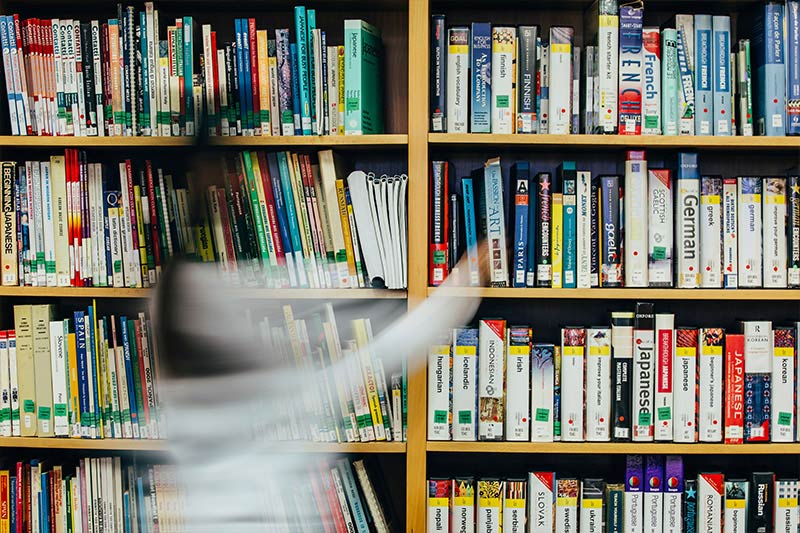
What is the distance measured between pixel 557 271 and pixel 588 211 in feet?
0.52

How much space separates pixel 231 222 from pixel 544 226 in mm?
736

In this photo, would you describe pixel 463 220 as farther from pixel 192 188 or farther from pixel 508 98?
pixel 192 188

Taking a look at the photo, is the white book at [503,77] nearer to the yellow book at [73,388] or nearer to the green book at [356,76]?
the green book at [356,76]

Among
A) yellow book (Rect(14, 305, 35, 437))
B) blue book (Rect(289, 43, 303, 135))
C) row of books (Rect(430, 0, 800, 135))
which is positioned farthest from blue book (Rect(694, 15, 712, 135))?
yellow book (Rect(14, 305, 35, 437))

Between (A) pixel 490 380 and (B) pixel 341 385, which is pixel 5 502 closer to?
(B) pixel 341 385

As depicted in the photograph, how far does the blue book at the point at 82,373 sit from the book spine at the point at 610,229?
1.26 meters

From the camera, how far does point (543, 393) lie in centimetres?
183

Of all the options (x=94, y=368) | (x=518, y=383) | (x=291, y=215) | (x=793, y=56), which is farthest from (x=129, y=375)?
(x=793, y=56)

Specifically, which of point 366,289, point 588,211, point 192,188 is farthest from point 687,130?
point 192,188

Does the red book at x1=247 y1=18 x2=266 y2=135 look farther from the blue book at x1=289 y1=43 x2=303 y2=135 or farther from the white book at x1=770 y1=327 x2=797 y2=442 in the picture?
the white book at x1=770 y1=327 x2=797 y2=442

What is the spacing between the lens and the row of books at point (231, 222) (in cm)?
181

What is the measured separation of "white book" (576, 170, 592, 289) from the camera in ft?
5.98

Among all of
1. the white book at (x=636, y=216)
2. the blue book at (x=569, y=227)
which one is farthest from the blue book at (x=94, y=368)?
the white book at (x=636, y=216)

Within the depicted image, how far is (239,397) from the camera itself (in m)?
1.38
